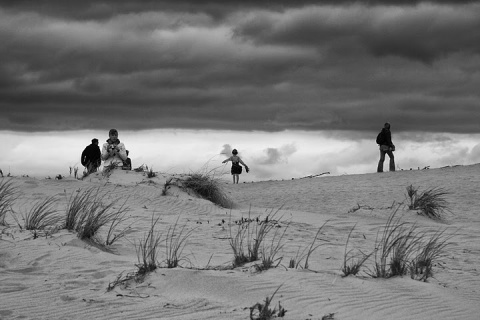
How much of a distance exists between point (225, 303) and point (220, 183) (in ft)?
34.9

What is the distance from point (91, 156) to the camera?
19062 mm

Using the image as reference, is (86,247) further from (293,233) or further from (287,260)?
(293,233)

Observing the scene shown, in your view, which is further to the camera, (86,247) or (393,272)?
(86,247)

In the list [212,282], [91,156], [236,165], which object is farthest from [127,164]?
[212,282]

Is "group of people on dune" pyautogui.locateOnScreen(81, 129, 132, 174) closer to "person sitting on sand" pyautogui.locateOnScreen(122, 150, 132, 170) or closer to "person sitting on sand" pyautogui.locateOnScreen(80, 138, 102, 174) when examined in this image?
"person sitting on sand" pyautogui.locateOnScreen(122, 150, 132, 170)

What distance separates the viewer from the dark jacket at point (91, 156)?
747 inches

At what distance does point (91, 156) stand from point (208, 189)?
472 centimetres

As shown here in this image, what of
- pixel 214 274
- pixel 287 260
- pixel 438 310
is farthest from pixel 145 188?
pixel 438 310

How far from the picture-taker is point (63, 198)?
1376cm

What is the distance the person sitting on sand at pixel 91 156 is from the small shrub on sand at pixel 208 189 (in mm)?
3897

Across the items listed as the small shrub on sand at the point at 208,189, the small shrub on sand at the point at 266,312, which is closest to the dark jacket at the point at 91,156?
the small shrub on sand at the point at 208,189

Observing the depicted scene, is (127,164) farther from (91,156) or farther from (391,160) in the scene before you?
(391,160)

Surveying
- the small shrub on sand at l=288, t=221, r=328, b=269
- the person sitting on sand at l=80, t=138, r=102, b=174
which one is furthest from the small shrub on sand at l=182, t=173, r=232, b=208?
the small shrub on sand at l=288, t=221, r=328, b=269

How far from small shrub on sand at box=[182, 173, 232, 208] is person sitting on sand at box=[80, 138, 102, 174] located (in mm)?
3897
